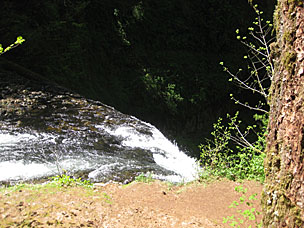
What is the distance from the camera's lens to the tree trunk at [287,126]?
1753mm

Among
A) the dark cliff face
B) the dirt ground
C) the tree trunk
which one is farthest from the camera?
the dark cliff face

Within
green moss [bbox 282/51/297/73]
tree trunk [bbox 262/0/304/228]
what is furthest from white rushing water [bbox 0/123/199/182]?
green moss [bbox 282/51/297/73]

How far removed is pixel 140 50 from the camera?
11.4m

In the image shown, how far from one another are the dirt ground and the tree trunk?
142 centimetres

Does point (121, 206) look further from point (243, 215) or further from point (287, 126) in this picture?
point (287, 126)

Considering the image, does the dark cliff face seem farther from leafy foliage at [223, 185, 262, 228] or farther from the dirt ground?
leafy foliage at [223, 185, 262, 228]

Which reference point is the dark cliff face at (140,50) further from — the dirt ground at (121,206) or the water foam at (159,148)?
the dirt ground at (121,206)

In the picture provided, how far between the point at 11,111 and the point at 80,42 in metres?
4.86

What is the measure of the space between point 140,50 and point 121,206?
899 cm

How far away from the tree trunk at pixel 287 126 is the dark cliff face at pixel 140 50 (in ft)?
27.4

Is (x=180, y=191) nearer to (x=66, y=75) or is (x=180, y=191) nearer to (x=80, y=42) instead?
(x=66, y=75)

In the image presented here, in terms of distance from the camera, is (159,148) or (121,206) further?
(159,148)

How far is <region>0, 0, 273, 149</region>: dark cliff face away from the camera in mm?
9648

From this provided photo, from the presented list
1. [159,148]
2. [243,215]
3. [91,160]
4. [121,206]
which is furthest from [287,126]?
[159,148]
